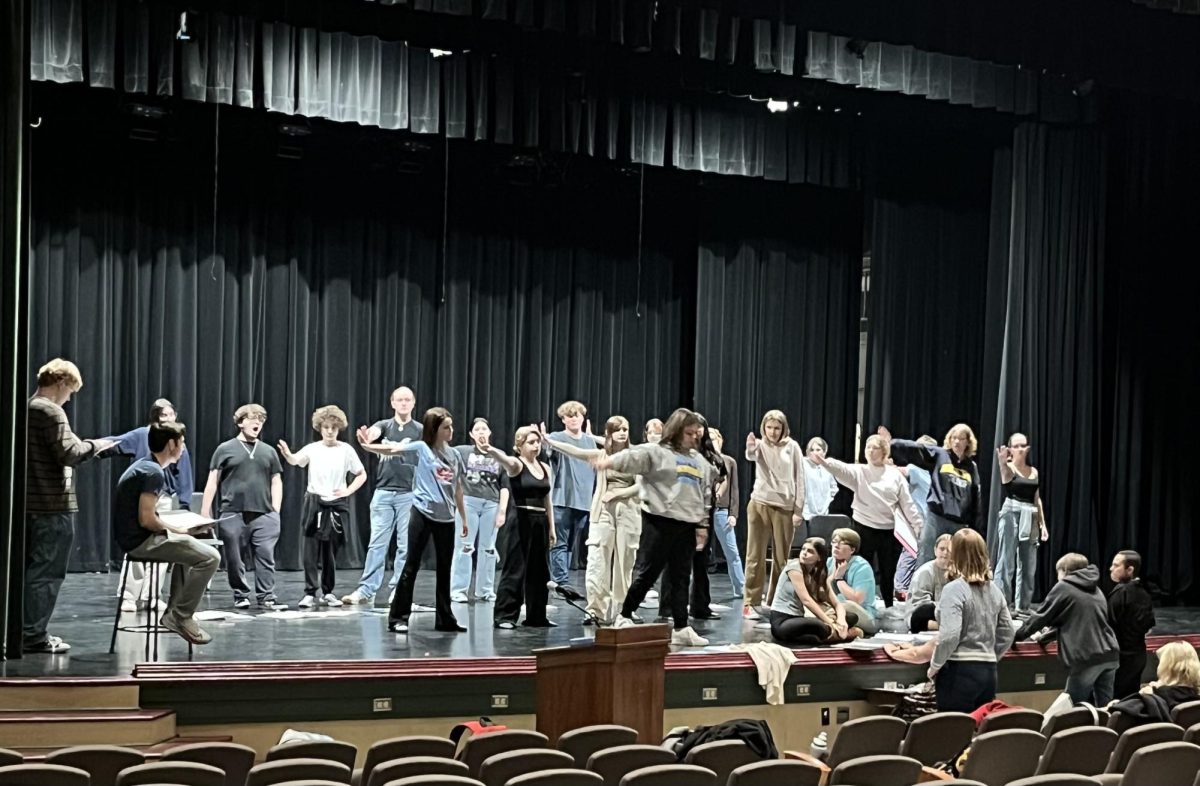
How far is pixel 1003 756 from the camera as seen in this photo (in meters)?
6.51

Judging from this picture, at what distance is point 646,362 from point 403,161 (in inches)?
137

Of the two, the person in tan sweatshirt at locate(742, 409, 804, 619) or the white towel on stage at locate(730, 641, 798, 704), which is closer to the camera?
the white towel on stage at locate(730, 641, 798, 704)

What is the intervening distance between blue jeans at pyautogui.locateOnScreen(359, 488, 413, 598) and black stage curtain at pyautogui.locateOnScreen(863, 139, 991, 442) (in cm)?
626

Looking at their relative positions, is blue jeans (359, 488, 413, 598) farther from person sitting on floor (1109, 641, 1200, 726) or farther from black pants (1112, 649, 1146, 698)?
person sitting on floor (1109, 641, 1200, 726)

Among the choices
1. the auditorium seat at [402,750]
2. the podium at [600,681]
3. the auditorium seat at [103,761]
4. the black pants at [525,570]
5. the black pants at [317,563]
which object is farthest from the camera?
the black pants at [317,563]

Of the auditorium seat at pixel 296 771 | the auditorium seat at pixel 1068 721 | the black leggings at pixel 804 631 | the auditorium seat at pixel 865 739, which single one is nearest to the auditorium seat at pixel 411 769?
the auditorium seat at pixel 296 771

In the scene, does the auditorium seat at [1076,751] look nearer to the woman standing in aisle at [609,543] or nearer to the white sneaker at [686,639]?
the white sneaker at [686,639]

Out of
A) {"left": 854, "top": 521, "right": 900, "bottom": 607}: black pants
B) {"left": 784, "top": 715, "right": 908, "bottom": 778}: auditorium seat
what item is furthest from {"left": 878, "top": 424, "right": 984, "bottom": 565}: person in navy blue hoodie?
{"left": 784, "top": 715, "right": 908, "bottom": 778}: auditorium seat

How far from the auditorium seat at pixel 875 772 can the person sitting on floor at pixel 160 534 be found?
158 inches

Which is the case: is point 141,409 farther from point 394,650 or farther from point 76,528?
point 394,650

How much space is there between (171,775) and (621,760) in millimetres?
1695

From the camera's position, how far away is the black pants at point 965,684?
8234mm

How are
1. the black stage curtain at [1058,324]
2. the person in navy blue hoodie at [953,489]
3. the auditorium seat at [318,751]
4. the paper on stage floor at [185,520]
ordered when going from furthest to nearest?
the black stage curtain at [1058,324] → the person in navy blue hoodie at [953,489] → the paper on stage floor at [185,520] → the auditorium seat at [318,751]

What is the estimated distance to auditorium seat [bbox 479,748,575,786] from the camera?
5.58 meters
